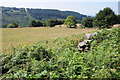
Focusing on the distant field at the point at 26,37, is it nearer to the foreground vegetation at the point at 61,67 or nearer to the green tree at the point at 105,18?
the foreground vegetation at the point at 61,67

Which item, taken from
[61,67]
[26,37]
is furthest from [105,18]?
[61,67]

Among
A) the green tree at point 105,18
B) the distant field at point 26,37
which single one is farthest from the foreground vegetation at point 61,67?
the green tree at point 105,18

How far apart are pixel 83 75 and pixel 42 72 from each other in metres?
1.07

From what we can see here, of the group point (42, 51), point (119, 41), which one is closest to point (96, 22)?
point (119, 41)

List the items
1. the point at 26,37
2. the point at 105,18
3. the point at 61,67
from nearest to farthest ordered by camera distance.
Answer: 1. the point at 61,67
2. the point at 26,37
3. the point at 105,18

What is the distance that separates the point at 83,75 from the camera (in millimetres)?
3902

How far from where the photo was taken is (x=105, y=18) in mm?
34125

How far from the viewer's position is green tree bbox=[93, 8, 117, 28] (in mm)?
33969

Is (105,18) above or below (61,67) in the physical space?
above

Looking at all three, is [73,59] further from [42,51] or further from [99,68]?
[42,51]

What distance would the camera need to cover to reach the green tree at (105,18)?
33969 mm

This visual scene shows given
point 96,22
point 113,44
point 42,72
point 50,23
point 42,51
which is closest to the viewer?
point 42,72

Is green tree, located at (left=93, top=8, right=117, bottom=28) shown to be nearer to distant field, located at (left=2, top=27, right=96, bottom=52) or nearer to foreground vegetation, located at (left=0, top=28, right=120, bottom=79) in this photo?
distant field, located at (left=2, top=27, right=96, bottom=52)

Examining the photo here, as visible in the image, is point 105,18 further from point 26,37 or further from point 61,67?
point 61,67
